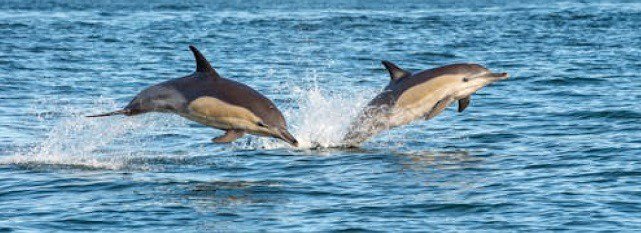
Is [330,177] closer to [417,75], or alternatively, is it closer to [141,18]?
[417,75]

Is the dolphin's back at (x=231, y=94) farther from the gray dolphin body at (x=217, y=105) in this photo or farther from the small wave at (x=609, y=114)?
the small wave at (x=609, y=114)

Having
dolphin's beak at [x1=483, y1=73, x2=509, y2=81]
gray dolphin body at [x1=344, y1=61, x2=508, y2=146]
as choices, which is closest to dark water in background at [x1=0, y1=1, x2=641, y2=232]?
gray dolphin body at [x1=344, y1=61, x2=508, y2=146]

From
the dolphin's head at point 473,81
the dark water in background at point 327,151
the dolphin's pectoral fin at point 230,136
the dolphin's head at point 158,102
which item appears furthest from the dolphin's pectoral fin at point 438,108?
the dolphin's head at point 158,102

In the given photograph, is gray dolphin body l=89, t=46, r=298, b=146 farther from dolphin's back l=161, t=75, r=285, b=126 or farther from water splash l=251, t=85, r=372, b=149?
water splash l=251, t=85, r=372, b=149

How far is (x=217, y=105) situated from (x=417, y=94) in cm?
311

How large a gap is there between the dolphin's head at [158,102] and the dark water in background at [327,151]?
76cm

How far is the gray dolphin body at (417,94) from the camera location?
51.2ft

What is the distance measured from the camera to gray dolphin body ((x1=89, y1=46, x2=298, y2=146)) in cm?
1358

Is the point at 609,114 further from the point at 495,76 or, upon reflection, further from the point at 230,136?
the point at 230,136

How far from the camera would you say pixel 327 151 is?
1585 centimetres

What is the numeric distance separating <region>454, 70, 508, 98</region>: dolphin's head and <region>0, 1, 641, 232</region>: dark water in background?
0.76 m

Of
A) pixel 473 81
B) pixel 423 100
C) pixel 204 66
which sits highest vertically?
pixel 204 66

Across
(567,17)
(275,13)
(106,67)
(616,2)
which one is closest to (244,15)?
(275,13)

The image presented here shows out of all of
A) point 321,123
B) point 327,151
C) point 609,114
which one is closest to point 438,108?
point 327,151
